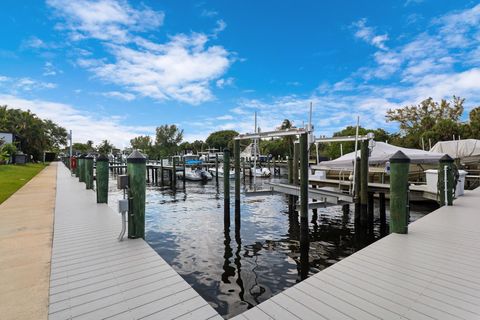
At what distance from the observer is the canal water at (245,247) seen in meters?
6.70

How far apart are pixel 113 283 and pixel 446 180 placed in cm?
1108

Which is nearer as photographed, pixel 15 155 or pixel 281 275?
pixel 281 275

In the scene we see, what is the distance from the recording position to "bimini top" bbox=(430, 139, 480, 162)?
22125 millimetres

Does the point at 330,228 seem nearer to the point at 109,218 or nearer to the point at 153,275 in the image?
the point at 109,218

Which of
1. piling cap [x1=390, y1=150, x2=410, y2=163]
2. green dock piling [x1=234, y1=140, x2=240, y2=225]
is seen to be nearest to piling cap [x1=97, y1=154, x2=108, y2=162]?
green dock piling [x1=234, y1=140, x2=240, y2=225]

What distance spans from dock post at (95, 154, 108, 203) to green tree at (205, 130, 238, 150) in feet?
328

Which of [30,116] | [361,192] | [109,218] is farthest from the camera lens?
[30,116]

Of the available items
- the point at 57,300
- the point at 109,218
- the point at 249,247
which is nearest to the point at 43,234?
the point at 109,218

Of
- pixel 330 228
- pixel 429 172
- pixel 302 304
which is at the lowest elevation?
pixel 330 228

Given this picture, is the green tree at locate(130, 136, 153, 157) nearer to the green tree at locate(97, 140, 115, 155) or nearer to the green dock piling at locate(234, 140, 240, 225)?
the green tree at locate(97, 140, 115, 155)

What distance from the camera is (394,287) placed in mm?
3996

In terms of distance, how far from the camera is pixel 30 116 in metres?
58.3

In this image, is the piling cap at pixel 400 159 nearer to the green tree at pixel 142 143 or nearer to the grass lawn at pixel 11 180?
the grass lawn at pixel 11 180

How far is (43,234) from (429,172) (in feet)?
45.8
